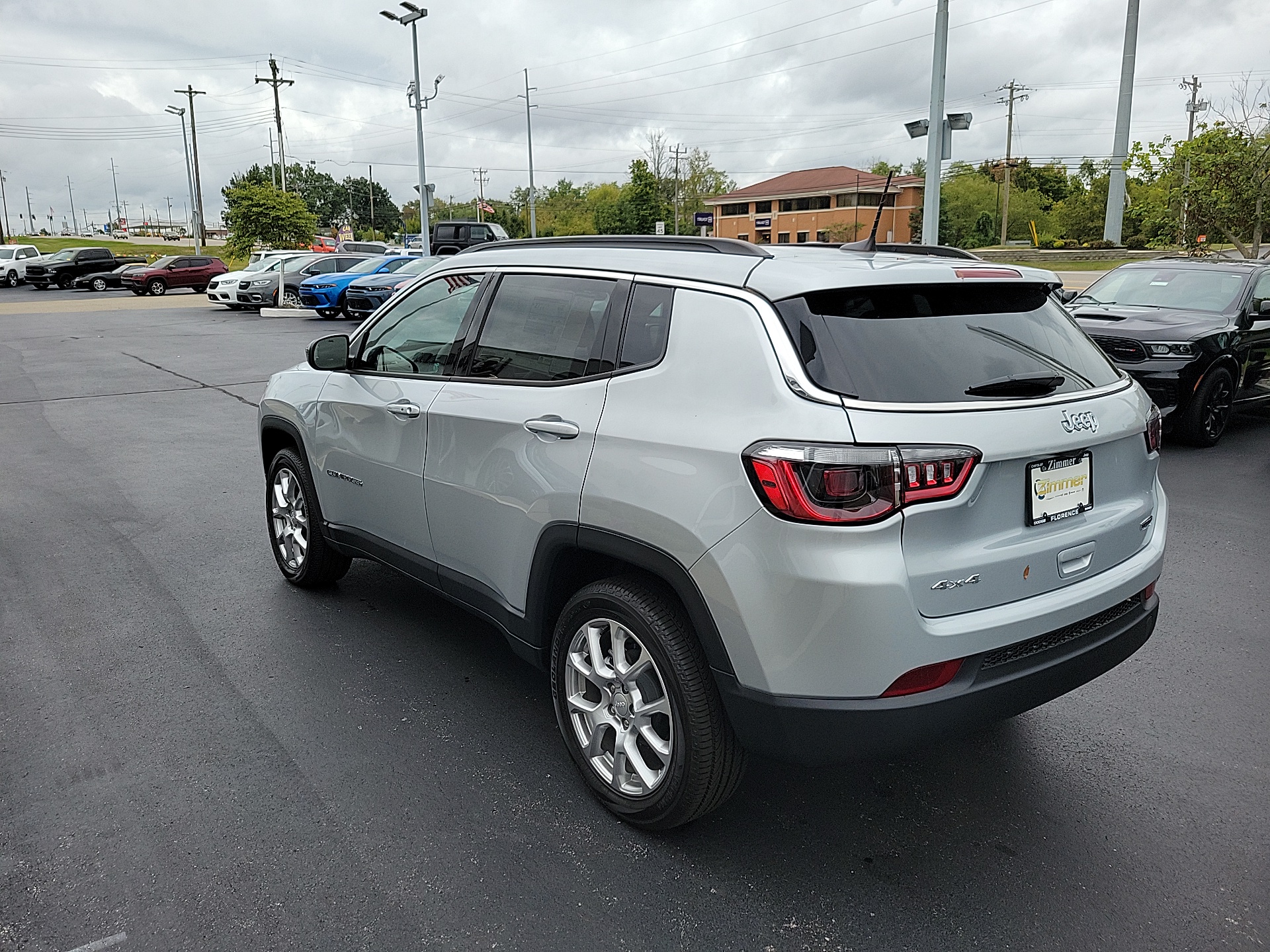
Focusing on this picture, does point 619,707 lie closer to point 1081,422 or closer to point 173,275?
point 1081,422

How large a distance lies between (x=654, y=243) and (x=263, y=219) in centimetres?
4946

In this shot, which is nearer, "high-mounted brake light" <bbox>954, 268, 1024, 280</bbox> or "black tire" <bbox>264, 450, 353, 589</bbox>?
"high-mounted brake light" <bbox>954, 268, 1024, 280</bbox>

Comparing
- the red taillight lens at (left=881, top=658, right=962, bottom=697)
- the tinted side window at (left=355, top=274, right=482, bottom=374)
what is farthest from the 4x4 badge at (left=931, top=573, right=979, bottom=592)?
the tinted side window at (left=355, top=274, right=482, bottom=374)

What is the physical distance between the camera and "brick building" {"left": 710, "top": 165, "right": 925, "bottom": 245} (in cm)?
9162

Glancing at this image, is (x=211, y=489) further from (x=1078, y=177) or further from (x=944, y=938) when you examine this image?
(x=1078, y=177)

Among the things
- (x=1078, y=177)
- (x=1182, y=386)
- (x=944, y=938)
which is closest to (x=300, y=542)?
(x=944, y=938)

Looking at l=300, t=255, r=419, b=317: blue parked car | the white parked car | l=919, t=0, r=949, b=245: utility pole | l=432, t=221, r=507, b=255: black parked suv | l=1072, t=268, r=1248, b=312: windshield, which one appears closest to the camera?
l=1072, t=268, r=1248, b=312: windshield

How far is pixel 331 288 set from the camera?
24156mm

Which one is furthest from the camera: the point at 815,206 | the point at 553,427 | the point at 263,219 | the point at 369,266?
the point at 815,206

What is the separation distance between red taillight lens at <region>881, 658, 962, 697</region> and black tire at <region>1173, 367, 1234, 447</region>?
7.68m

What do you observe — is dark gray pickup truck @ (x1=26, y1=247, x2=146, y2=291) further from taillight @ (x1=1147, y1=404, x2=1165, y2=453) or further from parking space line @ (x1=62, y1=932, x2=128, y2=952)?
taillight @ (x1=1147, y1=404, x2=1165, y2=453)

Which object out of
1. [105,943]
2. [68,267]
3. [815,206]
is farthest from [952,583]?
[815,206]

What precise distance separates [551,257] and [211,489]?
196 inches

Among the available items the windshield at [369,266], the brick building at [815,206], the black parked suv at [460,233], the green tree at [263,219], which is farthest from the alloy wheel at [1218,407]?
the brick building at [815,206]
